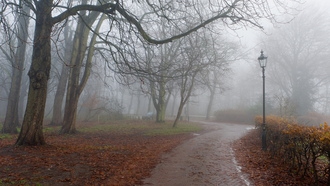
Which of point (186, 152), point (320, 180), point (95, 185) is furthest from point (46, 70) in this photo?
point (320, 180)

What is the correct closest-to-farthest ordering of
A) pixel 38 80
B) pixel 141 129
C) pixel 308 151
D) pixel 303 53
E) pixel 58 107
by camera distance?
pixel 308 151, pixel 38 80, pixel 141 129, pixel 58 107, pixel 303 53

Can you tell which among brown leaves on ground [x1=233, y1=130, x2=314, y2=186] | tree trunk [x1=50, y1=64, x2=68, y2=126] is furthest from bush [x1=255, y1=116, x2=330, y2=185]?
tree trunk [x1=50, y1=64, x2=68, y2=126]

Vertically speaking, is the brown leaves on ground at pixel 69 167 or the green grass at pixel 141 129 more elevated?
the green grass at pixel 141 129

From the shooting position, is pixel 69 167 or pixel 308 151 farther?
pixel 69 167

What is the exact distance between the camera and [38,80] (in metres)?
8.03

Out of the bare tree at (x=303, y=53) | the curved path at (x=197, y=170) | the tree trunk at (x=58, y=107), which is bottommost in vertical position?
the curved path at (x=197, y=170)

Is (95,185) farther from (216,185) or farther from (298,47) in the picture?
(298,47)

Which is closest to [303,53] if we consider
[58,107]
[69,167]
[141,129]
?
[141,129]

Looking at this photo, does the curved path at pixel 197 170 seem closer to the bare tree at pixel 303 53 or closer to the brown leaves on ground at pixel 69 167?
the brown leaves on ground at pixel 69 167

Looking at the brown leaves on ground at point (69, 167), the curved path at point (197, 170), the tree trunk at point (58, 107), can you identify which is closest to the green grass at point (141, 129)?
the tree trunk at point (58, 107)

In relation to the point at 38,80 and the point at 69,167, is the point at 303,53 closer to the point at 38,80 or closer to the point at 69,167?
the point at 38,80

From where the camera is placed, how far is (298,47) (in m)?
32.4

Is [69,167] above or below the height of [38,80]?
below

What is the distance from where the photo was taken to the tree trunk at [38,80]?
8023mm
